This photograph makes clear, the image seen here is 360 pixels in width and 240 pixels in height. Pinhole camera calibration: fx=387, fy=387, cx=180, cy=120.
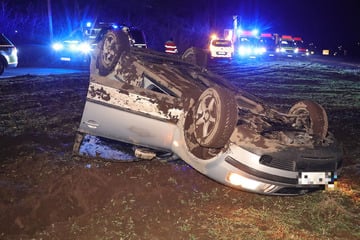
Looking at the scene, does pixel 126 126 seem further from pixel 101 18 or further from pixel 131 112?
pixel 101 18

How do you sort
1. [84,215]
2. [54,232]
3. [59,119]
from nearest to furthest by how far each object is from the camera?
[54,232] < [84,215] < [59,119]

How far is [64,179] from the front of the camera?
413 cm

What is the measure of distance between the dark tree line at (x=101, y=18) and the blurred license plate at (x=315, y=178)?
2236 cm

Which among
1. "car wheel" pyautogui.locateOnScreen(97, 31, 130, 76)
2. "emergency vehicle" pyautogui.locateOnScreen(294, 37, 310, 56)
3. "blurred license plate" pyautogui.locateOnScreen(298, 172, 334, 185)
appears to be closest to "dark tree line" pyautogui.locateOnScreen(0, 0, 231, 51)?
"emergency vehicle" pyautogui.locateOnScreen(294, 37, 310, 56)

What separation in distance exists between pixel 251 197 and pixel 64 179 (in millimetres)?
1975

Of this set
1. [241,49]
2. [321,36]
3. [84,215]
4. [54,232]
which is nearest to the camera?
[54,232]

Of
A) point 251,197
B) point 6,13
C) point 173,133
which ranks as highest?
point 6,13

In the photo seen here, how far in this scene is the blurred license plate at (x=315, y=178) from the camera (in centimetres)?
331

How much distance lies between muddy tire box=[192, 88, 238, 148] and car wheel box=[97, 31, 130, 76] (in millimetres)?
1306

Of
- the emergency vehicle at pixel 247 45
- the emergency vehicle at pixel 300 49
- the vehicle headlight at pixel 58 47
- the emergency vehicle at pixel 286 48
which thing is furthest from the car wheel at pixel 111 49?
the emergency vehicle at pixel 300 49

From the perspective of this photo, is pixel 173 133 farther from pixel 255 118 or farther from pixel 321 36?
pixel 321 36

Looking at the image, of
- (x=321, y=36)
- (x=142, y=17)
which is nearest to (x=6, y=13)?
(x=142, y=17)

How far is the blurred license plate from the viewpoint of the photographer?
331cm

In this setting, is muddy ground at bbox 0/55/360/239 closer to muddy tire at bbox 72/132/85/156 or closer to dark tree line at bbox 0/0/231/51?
muddy tire at bbox 72/132/85/156
